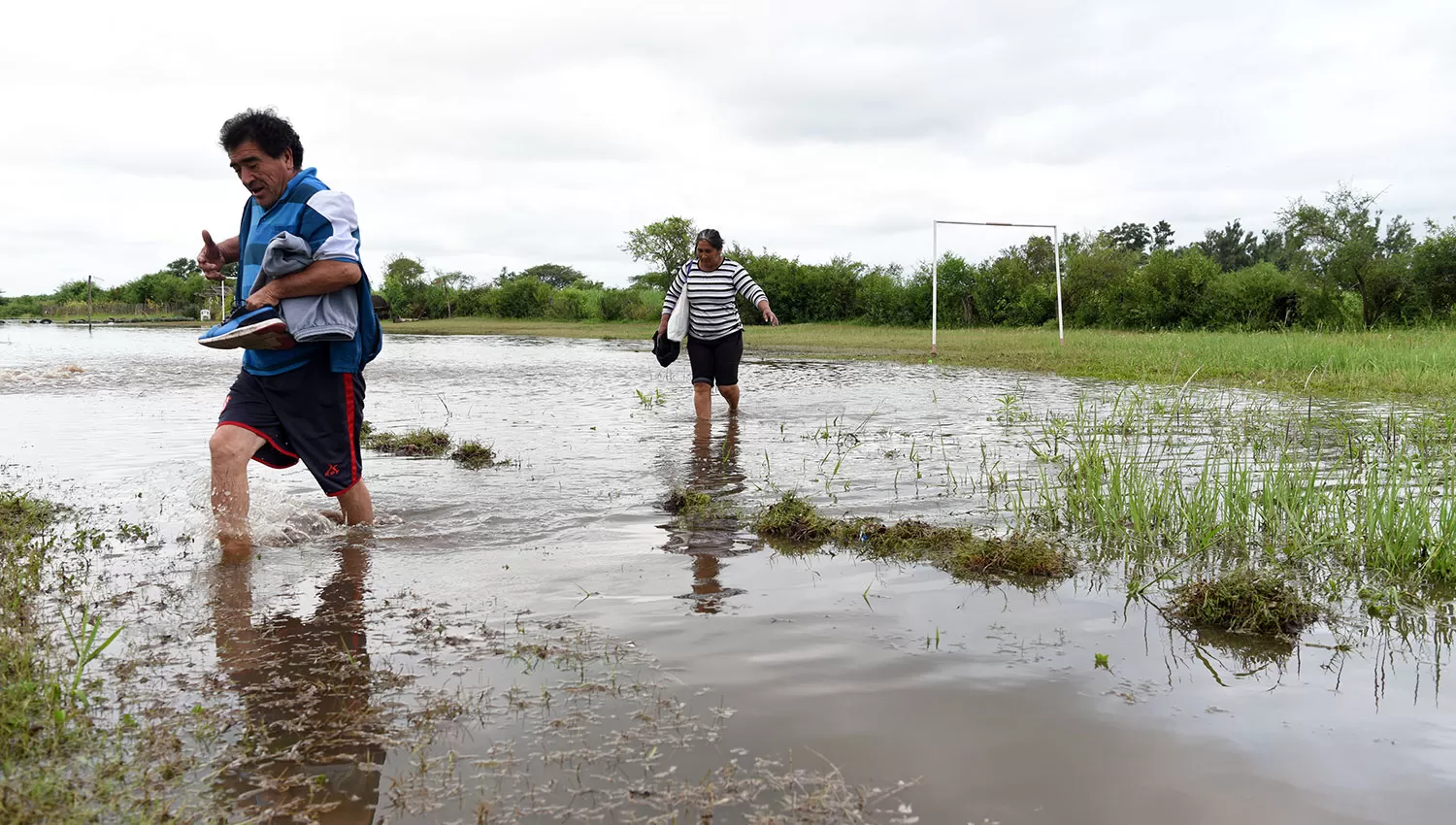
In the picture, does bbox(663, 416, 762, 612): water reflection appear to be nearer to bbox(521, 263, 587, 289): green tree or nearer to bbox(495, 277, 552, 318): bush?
bbox(495, 277, 552, 318): bush

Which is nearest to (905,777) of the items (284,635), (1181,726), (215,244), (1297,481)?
(1181,726)

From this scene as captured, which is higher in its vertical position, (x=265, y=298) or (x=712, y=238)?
(x=712, y=238)

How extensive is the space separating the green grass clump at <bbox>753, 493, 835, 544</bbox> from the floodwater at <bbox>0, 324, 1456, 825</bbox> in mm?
127

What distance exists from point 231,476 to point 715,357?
227 inches

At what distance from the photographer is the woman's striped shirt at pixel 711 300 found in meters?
9.40

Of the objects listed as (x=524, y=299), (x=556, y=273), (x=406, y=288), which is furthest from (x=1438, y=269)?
(x=556, y=273)

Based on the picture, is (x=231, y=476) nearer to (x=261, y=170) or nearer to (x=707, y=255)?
(x=261, y=170)

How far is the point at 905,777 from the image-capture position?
2.53 meters

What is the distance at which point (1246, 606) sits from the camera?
364cm

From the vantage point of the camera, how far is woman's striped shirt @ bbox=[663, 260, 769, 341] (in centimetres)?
940

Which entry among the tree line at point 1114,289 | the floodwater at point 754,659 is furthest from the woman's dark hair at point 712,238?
the tree line at point 1114,289

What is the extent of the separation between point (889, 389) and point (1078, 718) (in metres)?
11.3

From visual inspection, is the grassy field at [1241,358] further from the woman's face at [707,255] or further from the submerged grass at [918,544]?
the woman's face at [707,255]

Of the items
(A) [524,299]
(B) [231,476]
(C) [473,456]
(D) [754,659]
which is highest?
(A) [524,299]
